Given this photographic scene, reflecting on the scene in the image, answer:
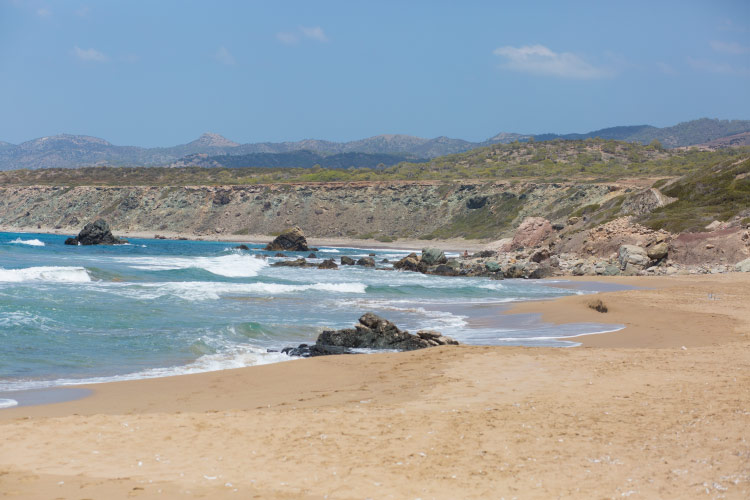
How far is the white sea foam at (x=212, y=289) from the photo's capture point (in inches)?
936

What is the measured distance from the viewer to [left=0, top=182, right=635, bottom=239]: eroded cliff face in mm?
81688

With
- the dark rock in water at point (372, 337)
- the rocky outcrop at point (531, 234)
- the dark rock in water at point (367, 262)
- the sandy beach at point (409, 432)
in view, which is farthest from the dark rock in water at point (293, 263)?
the sandy beach at point (409, 432)

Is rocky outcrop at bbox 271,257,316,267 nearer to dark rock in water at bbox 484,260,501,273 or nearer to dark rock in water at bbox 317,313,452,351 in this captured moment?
dark rock in water at bbox 484,260,501,273

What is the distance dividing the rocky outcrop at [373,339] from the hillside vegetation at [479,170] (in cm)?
8193

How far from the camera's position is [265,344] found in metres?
15.2

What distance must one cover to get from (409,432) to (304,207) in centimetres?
8765

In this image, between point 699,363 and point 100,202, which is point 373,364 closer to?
point 699,363

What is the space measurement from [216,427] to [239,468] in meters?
1.61

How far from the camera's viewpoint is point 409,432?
7.37 meters

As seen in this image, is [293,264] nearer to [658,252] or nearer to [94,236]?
[658,252]

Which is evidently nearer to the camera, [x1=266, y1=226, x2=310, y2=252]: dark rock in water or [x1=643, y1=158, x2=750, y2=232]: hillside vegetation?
[x1=643, y1=158, x2=750, y2=232]: hillside vegetation

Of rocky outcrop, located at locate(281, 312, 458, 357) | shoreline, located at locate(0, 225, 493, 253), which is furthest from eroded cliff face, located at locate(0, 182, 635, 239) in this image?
rocky outcrop, located at locate(281, 312, 458, 357)

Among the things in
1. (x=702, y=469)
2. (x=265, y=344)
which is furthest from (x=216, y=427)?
(x=265, y=344)

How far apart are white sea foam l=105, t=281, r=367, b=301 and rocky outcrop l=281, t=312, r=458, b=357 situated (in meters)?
9.92
